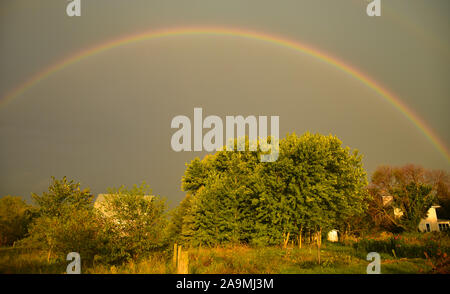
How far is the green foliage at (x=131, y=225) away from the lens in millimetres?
14789

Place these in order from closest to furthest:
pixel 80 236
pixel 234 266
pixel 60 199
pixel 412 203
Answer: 1. pixel 234 266
2. pixel 80 236
3. pixel 60 199
4. pixel 412 203

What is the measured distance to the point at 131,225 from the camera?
15.2 meters

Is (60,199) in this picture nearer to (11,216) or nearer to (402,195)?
(11,216)

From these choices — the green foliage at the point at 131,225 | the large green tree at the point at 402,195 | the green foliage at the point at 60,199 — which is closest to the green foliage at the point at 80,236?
the green foliage at the point at 131,225

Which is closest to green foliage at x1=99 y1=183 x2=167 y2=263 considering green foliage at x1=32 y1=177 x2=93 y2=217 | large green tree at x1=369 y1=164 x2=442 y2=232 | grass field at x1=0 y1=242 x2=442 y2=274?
grass field at x1=0 y1=242 x2=442 y2=274

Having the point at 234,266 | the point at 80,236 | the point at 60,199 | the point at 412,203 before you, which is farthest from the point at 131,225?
the point at 412,203

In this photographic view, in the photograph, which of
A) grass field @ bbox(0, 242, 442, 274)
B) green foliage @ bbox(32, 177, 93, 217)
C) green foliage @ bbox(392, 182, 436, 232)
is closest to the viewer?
grass field @ bbox(0, 242, 442, 274)

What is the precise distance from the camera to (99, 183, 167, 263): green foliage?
582 inches

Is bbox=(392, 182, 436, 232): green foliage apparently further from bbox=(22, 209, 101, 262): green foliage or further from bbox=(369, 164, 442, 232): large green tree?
bbox=(22, 209, 101, 262): green foliage

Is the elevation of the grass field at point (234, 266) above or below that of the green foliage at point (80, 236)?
below

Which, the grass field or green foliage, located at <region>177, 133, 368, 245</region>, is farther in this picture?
green foliage, located at <region>177, 133, 368, 245</region>

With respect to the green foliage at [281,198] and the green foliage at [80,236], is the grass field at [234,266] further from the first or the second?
the green foliage at [281,198]
